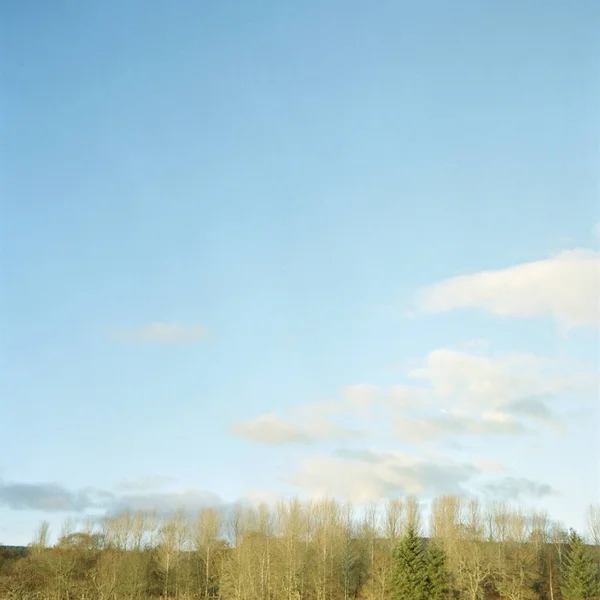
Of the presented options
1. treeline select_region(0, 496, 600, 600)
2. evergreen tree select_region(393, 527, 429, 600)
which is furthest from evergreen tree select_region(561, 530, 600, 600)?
evergreen tree select_region(393, 527, 429, 600)

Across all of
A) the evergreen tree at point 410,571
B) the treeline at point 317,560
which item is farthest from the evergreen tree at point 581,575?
the evergreen tree at point 410,571

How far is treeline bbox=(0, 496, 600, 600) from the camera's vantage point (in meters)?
78.4

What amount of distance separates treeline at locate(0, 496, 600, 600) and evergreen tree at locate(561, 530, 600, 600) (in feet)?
0.38

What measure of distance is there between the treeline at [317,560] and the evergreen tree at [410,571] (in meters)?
0.11

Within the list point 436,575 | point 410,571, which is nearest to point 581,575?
point 436,575

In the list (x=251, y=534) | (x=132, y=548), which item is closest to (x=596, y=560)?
(x=251, y=534)

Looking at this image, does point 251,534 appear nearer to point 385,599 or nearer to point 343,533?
point 343,533

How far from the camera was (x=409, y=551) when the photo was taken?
7250 cm

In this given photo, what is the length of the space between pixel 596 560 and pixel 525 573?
940cm

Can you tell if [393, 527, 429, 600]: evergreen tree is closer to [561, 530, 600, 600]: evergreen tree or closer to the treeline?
the treeline

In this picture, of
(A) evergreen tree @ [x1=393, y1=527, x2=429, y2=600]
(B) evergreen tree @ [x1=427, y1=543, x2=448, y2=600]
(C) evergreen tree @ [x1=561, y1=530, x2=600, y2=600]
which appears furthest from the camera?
(C) evergreen tree @ [x1=561, y1=530, x2=600, y2=600]

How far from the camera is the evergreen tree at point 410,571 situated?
70750 millimetres

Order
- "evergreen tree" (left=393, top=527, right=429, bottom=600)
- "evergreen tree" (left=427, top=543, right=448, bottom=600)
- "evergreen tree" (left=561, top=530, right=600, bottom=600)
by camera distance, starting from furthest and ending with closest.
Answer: "evergreen tree" (left=561, top=530, right=600, bottom=600), "evergreen tree" (left=427, top=543, right=448, bottom=600), "evergreen tree" (left=393, top=527, right=429, bottom=600)

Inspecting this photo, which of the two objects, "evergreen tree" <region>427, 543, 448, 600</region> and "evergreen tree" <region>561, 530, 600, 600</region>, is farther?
"evergreen tree" <region>561, 530, 600, 600</region>
